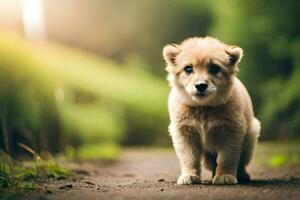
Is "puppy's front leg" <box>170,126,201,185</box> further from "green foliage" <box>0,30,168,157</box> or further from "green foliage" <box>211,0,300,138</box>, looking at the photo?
"green foliage" <box>211,0,300,138</box>

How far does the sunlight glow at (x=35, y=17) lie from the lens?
15.0m

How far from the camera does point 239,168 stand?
21.6ft

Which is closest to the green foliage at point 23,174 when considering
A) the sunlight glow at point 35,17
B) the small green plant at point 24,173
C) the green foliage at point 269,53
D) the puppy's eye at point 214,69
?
the small green plant at point 24,173

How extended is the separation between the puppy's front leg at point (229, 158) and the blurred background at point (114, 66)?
116 inches

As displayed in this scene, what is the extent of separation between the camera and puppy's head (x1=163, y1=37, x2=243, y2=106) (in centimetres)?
590

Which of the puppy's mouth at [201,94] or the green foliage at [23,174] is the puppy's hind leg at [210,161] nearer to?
the puppy's mouth at [201,94]

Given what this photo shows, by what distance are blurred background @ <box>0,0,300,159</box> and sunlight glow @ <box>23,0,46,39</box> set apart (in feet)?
0.17

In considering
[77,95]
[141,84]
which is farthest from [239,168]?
[141,84]

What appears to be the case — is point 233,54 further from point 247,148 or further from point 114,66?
point 114,66

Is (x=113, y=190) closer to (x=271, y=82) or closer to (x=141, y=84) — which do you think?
(x=271, y=82)

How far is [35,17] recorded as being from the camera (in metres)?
17.0

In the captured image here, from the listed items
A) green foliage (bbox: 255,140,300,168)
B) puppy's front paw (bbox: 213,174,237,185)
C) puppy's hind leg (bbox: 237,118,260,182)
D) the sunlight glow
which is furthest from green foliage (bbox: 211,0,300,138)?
puppy's front paw (bbox: 213,174,237,185)

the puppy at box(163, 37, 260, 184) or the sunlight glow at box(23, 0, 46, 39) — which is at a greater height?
the sunlight glow at box(23, 0, 46, 39)

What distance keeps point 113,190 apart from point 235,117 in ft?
4.68
